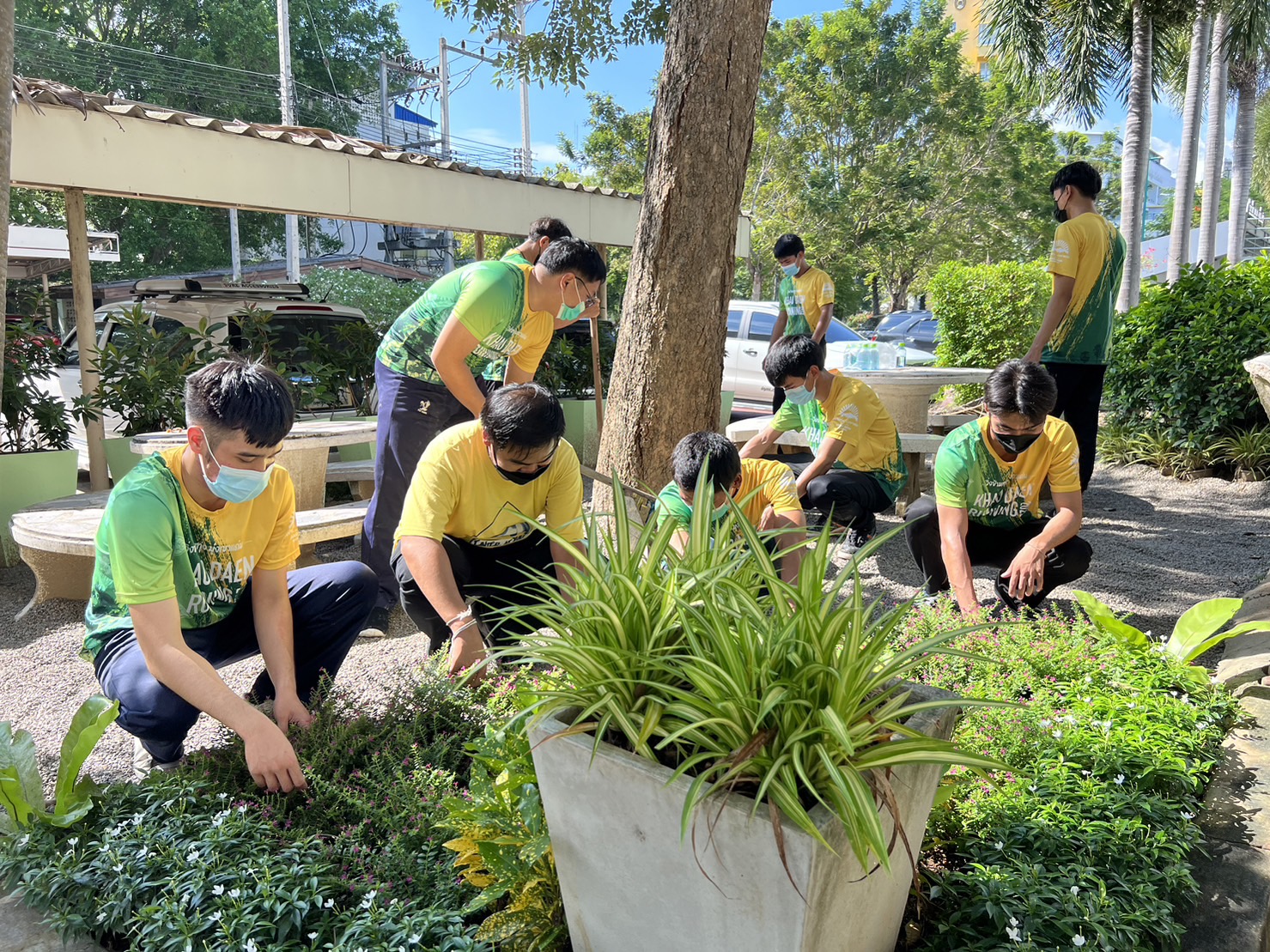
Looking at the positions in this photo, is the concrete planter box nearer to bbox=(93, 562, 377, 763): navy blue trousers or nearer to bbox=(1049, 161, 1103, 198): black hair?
bbox=(93, 562, 377, 763): navy blue trousers

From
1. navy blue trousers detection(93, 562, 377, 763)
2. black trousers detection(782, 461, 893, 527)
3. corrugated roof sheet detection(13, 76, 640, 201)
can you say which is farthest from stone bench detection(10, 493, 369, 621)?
corrugated roof sheet detection(13, 76, 640, 201)

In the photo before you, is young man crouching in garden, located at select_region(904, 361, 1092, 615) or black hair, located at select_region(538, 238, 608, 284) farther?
black hair, located at select_region(538, 238, 608, 284)

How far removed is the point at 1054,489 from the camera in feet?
12.0

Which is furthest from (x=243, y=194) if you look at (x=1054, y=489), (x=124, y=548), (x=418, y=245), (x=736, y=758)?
(x=418, y=245)

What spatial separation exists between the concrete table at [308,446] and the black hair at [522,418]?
2549 mm

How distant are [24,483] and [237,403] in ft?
13.4

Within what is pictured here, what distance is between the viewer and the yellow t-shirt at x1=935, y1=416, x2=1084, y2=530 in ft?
11.8

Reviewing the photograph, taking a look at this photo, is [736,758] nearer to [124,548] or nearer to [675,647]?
[675,647]

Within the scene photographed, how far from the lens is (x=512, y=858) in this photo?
6.15 ft

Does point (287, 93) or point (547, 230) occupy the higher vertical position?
point (287, 93)

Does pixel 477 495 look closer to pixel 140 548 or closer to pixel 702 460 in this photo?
pixel 702 460

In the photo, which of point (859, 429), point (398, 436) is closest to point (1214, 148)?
point (859, 429)

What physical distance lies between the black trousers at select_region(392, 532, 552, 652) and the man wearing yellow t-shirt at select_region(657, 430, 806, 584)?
0.55 m

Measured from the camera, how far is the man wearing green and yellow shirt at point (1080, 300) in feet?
15.3
